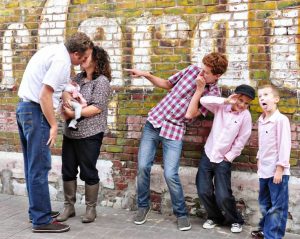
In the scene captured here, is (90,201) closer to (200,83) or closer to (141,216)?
(141,216)

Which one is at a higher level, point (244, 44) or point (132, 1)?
point (132, 1)

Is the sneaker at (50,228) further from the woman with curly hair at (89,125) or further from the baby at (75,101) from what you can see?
the baby at (75,101)

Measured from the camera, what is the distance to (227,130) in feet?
15.1

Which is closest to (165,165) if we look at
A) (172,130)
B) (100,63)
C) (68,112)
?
(172,130)

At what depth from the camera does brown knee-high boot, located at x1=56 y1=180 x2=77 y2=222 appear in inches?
199

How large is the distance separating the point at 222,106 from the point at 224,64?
427 mm

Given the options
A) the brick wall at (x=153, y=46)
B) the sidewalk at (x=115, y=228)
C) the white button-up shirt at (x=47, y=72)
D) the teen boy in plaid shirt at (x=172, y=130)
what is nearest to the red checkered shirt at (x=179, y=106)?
the teen boy in plaid shirt at (x=172, y=130)

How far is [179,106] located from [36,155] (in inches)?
61.1

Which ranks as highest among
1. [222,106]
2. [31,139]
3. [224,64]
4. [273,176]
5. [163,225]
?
[224,64]

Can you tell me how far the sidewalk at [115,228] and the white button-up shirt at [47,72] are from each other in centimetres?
138

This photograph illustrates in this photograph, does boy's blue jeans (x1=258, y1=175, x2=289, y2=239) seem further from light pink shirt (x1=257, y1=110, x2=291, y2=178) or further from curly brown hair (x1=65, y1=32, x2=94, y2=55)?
A: curly brown hair (x1=65, y1=32, x2=94, y2=55)

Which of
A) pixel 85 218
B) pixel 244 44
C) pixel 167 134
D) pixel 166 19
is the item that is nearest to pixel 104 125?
pixel 167 134

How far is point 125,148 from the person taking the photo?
5.52m

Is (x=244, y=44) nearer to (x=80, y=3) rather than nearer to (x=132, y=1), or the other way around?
(x=132, y=1)
